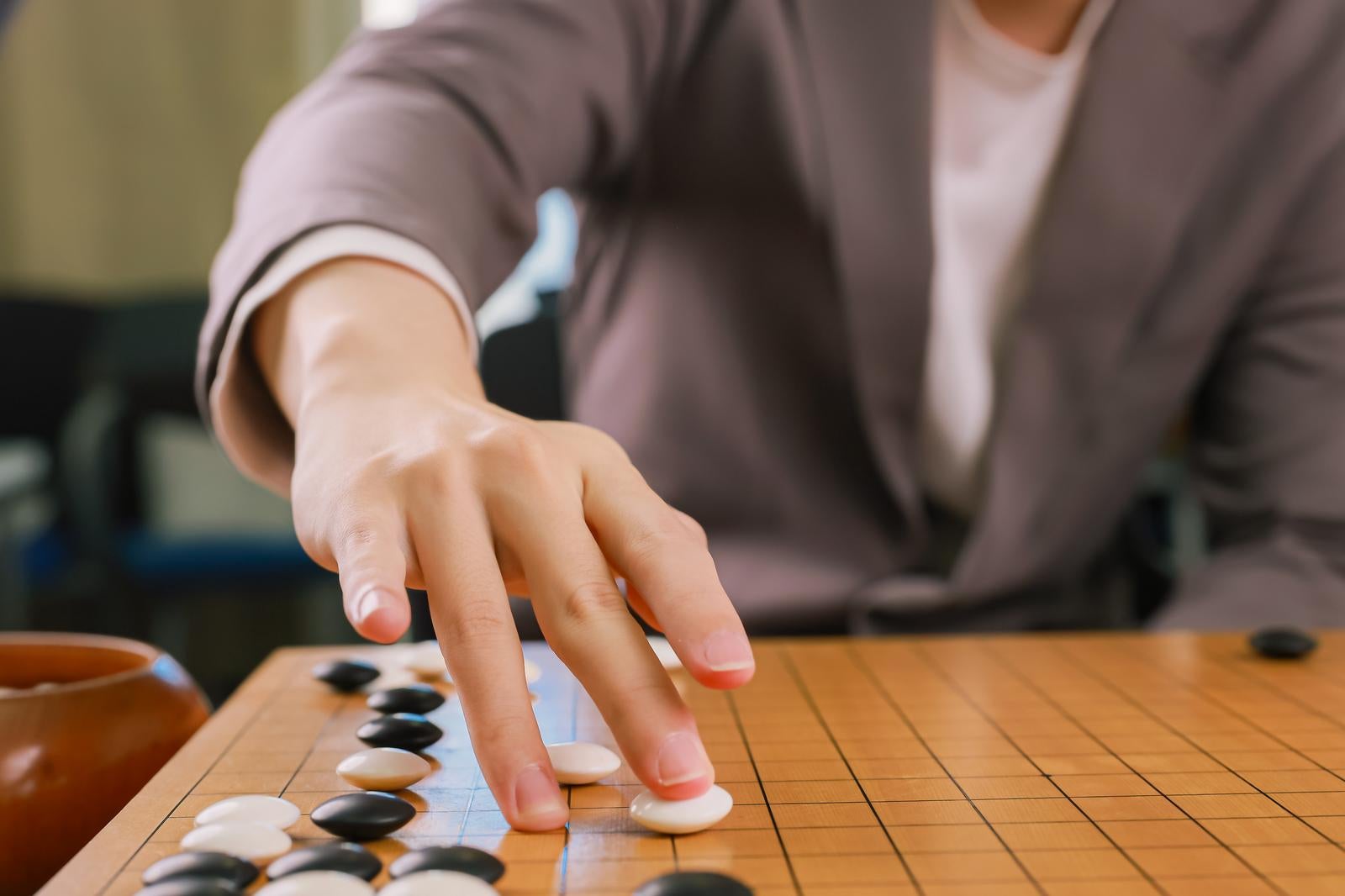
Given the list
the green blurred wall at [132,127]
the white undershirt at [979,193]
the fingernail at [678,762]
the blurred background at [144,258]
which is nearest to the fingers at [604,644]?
the fingernail at [678,762]

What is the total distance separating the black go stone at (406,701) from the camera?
1.90 feet

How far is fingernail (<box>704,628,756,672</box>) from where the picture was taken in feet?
1.37

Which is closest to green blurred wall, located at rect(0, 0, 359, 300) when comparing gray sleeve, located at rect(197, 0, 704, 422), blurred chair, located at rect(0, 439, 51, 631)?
blurred chair, located at rect(0, 439, 51, 631)

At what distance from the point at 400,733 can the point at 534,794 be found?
4.8 inches

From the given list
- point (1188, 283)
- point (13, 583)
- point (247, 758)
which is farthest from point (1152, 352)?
point (13, 583)

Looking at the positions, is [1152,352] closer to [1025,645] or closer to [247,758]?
[1025,645]

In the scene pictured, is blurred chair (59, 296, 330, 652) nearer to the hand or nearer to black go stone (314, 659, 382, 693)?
black go stone (314, 659, 382, 693)

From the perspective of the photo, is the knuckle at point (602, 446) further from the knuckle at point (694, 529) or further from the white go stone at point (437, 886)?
the white go stone at point (437, 886)

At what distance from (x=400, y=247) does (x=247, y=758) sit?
28cm

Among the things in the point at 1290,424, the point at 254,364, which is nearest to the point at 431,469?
the point at 254,364

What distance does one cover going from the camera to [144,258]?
3219 millimetres

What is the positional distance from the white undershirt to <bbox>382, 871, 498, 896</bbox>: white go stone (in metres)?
0.63

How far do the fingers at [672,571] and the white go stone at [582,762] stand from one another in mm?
81

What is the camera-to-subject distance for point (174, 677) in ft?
1.71
